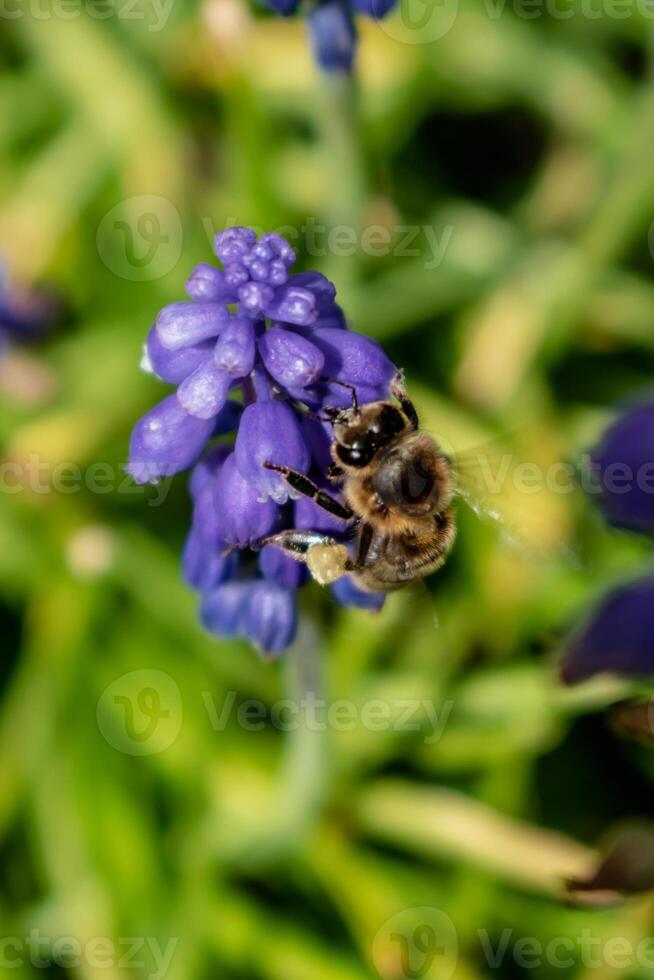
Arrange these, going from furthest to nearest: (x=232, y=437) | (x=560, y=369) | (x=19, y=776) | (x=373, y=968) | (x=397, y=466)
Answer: (x=560, y=369) < (x=19, y=776) < (x=373, y=968) < (x=232, y=437) < (x=397, y=466)

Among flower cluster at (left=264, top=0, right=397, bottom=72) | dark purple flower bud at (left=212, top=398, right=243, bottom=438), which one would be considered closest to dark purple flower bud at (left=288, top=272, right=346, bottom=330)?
dark purple flower bud at (left=212, top=398, right=243, bottom=438)

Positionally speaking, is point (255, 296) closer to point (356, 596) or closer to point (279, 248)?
point (279, 248)

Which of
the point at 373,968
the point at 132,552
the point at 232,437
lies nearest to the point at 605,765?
the point at 373,968

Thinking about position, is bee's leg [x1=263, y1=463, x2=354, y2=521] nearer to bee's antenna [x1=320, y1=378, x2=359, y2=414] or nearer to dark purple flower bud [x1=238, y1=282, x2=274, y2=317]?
bee's antenna [x1=320, y1=378, x2=359, y2=414]

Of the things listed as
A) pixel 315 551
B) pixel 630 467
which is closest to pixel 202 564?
pixel 315 551

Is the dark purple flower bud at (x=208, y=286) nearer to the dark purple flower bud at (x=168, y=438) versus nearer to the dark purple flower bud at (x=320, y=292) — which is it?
the dark purple flower bud at (x=320, y=292)

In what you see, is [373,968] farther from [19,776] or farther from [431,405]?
[431,405]
